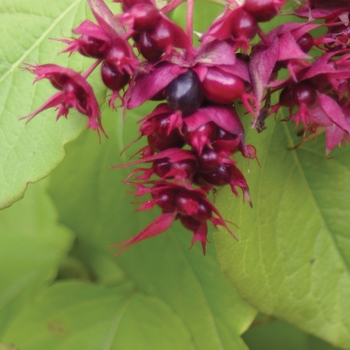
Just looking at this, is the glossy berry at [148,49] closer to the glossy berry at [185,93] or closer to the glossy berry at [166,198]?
the glossy berry at [185,93]

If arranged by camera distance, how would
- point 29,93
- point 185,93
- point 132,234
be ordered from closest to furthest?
point 185,93 → point 29,93 → point 132,234

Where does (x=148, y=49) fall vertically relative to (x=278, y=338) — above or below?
above

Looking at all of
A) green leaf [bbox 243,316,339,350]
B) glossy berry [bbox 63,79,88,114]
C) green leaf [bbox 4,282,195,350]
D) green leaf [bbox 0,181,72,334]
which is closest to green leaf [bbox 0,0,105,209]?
glossy berry [bbox 63,79,88,114]

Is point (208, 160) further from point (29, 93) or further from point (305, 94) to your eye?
point (29, 93)

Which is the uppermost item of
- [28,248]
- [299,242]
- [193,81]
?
[193,81]

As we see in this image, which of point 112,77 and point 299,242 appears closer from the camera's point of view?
point 112,77

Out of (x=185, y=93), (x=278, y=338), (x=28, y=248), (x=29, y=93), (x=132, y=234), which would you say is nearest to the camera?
(x=185, y=93)

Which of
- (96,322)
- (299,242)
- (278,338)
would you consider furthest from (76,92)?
(278,338)

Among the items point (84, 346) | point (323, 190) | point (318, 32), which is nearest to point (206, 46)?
point (318, 32)
